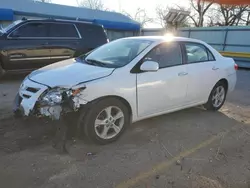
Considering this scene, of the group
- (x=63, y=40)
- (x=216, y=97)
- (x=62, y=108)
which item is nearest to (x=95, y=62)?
(x=62, y=108)

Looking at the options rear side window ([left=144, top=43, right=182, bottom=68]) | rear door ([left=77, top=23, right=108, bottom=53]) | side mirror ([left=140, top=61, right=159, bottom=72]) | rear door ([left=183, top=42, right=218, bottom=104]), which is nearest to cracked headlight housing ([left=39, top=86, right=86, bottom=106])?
side mirror ([left=140, top=61, right=159, bottom=72])

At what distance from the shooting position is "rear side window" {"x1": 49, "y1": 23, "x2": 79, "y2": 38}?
7953 millimetres

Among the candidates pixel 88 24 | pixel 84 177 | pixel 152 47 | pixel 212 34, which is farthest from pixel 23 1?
pixel 84 177

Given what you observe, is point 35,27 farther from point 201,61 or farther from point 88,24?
point 201,61

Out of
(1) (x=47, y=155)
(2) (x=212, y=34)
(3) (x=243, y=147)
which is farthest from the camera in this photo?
(2) (x=212, y=34)

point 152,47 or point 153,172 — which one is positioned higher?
point 152,47

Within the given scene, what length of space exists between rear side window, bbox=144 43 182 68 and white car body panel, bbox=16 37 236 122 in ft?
0.27

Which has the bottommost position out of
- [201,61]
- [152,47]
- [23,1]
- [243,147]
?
[243,147]

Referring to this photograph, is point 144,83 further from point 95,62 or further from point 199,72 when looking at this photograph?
point 199,72

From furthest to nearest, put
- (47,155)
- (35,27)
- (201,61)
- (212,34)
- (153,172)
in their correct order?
(212,34) < (35,27) < (201,61) < (47,155) < (153,172)

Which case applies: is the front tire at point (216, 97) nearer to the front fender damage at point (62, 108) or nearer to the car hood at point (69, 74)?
the car hood at point (69, 74)

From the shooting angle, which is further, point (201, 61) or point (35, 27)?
point (35, 27)

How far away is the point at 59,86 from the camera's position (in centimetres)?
321

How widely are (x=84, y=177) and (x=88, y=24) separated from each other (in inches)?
275
